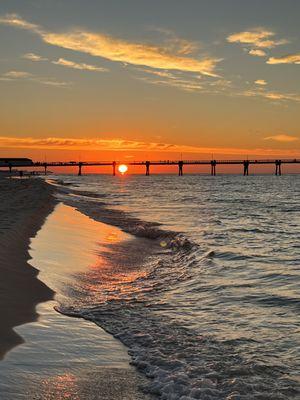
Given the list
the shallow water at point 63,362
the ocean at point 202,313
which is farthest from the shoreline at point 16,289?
the ocean at point 202,313

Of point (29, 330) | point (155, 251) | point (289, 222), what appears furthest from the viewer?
point (289, 222)

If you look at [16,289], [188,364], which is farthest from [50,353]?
[16,289]

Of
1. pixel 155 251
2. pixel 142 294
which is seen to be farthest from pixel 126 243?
pixel 142 294

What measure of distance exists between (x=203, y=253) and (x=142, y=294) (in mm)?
5884

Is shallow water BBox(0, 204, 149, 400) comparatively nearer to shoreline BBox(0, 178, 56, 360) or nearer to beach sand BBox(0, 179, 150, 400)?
beach sand BBox(0, 179, 150, 400)

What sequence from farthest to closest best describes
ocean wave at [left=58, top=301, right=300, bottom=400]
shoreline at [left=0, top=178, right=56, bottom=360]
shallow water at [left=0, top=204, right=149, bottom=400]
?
shoreline at [left=0, top=178, right=56, bottom=360], ocean wave at [left=58, top=301, right=300, bottom=400], shallow water at [left=0, top=204, right=149, bottom=400]

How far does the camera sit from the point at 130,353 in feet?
20.6

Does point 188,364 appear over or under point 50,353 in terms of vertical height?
under

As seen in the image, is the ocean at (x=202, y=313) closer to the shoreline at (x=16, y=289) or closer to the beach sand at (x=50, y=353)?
the beach sand at (x=50, y=353)

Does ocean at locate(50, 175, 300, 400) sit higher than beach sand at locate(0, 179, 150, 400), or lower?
lower

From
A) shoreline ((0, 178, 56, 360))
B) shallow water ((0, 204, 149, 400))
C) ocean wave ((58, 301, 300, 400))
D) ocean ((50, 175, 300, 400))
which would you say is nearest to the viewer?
shallow water ((0, 204, 149, 400))

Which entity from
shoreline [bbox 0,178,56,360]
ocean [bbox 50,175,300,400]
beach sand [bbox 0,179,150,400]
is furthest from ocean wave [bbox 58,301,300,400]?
shoreline [bbox 0,178,56,360]

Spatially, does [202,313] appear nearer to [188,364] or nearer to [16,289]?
[188,364]

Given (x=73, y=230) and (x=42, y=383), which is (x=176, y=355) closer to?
(x=42, y=383)
